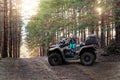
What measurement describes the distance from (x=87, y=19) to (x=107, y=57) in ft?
9.18

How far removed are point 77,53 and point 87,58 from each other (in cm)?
67

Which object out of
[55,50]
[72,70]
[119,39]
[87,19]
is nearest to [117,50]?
[119,39]

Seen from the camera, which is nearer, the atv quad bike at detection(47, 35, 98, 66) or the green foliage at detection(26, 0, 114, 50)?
the atv quad bike at detection(47, 35, 98, 66)

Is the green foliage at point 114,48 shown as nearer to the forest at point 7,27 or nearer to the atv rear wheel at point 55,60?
the atv rear wheel at point 55,60

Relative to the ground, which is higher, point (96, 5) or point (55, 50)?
point (96, 5)

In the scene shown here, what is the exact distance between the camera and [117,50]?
21.4 meters

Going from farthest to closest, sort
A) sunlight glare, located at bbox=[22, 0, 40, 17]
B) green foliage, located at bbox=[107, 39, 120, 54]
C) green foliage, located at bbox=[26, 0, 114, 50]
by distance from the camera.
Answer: sunlight glare, located at bbox=[22, 0, 40, 17] < green foliage, located at bbox=[107, 39, 120, 54] < green foliage, located at bbox=[26, 0, 114, 50]

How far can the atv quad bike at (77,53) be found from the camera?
17.5 metres

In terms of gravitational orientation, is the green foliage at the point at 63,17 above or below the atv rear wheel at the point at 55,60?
above

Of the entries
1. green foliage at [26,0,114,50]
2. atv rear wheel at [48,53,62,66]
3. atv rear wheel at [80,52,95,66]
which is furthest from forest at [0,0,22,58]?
atv rear wheel at [80,52,95,66]

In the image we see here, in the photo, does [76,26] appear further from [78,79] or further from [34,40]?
[34,40]

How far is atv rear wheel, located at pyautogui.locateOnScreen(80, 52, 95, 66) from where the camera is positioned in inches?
684

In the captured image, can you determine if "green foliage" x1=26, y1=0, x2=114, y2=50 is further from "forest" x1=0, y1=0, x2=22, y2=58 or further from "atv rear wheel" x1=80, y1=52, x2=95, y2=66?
"forest" x1=0, y1=0, x2=22, y2=58

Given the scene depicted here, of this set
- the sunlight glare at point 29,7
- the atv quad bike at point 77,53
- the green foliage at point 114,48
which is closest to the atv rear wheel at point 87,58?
the atv quad bike at point 77,53
